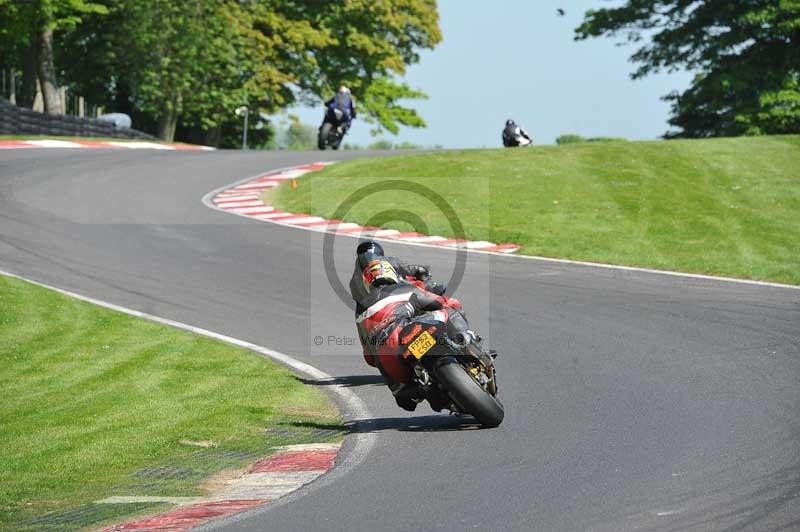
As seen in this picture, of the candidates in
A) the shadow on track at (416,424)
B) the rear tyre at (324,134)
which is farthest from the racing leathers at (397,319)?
the rear tyre at (324,134)

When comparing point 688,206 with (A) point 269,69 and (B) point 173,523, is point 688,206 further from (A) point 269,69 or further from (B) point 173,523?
(A) point 269,69

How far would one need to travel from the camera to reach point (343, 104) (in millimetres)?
31828

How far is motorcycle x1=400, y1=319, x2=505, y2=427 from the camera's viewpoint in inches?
317

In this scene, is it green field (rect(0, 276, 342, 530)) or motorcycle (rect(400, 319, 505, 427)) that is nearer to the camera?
green field (rect(0, 276, 342, 530))

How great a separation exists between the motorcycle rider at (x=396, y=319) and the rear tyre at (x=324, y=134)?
2401 cm

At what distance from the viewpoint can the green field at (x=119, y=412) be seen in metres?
7.25

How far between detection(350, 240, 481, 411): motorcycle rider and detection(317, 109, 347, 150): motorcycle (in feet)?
76.7

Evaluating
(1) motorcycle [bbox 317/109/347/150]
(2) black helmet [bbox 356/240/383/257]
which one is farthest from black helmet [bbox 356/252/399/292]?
(1) motorcycle [bbox 317/109/347/150]

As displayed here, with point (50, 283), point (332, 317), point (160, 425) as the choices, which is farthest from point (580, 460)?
point (50, 283)

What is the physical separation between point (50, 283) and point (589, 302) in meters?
7.11

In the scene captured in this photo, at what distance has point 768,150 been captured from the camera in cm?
2689

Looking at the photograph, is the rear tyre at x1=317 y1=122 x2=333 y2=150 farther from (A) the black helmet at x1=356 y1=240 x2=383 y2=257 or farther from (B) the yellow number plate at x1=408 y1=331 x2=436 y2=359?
(B) the yellow number plate at x1=408 y1=331 x2=436 y2=359

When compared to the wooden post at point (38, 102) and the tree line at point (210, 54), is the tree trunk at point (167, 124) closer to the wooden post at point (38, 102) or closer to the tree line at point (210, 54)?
the tree line at point (210, 54)

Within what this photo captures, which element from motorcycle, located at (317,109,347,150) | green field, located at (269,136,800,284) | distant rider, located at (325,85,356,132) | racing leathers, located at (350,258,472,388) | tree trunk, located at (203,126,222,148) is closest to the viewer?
racing leathers, located at (350,258,472,388)
